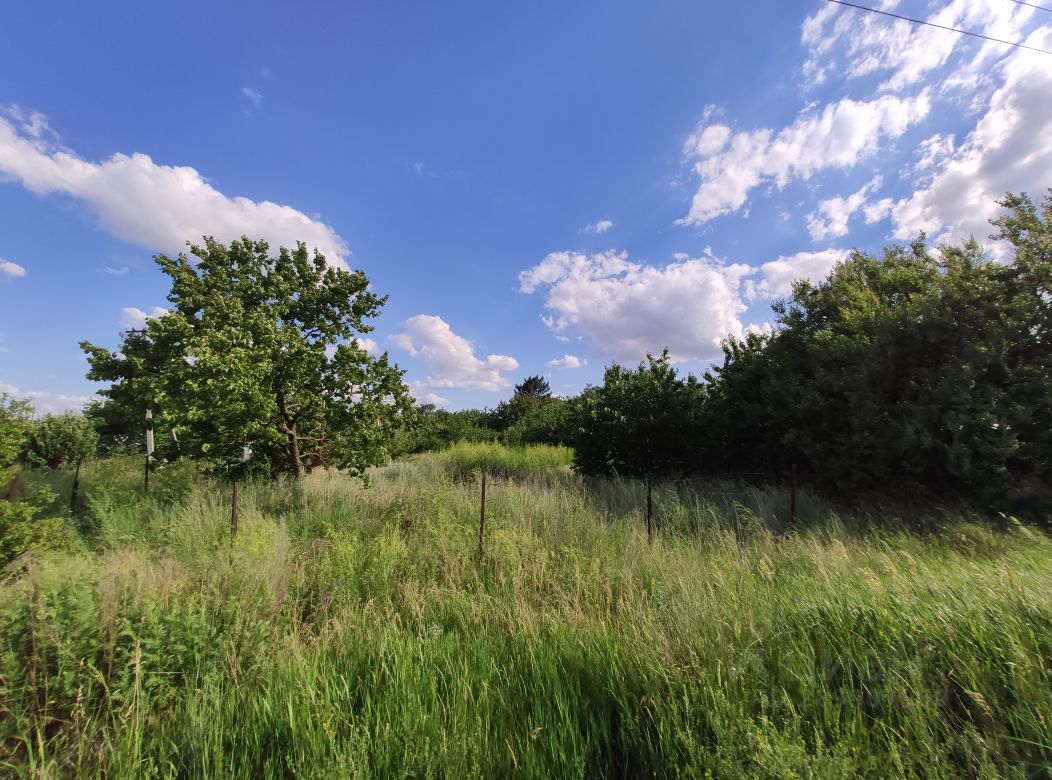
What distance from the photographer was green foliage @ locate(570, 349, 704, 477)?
1137 centimetres

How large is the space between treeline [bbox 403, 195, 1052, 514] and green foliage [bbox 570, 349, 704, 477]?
36 mm

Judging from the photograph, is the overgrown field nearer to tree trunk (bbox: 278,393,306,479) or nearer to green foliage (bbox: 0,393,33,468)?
green foliage (bbox: 0,393,33,468)

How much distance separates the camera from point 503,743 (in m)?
2.48

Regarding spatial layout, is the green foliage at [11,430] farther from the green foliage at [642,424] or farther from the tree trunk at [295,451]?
the green foliage at [642,424]

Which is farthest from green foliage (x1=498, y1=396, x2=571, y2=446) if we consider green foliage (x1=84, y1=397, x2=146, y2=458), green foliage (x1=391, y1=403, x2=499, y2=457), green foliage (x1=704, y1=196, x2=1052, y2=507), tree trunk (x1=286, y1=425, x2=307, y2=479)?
green foliage (x1=84, y1=397, x2=146, y2=458)

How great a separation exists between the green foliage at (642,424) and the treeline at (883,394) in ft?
0.12

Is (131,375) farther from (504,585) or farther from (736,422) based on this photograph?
(736,422)

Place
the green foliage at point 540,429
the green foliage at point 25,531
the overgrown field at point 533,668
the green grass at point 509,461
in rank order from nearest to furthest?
1. the overgrown field at point 533,668
2. the green foliage at point 25,531
3. the green grass at point 509,461
4. the green foliage at point 540,429

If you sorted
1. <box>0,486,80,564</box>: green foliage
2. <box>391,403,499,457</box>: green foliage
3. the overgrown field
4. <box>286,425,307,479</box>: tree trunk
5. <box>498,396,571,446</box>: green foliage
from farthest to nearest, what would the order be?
<box>391,403,499,457</box>: green foliage → <box>498,396,571,446</box>: green foliage → <box>286,425,307,479</box>: tree trunk → <box>0,486,80,564</box>: green foliage → the overgrown field

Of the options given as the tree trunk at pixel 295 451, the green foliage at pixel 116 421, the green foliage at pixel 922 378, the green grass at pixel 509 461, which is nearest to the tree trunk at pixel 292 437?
the tree trunk at pixel 295 451

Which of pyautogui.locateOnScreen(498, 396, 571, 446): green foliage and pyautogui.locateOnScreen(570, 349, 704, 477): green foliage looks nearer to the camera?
pyautogui.locateOnScreen(570, 349, 704, 477): green foliage

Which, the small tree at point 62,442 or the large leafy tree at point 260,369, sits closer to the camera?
the large leafy tree at point 260,369

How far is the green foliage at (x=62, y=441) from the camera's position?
17.1 metres

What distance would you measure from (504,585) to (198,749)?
272 cm
